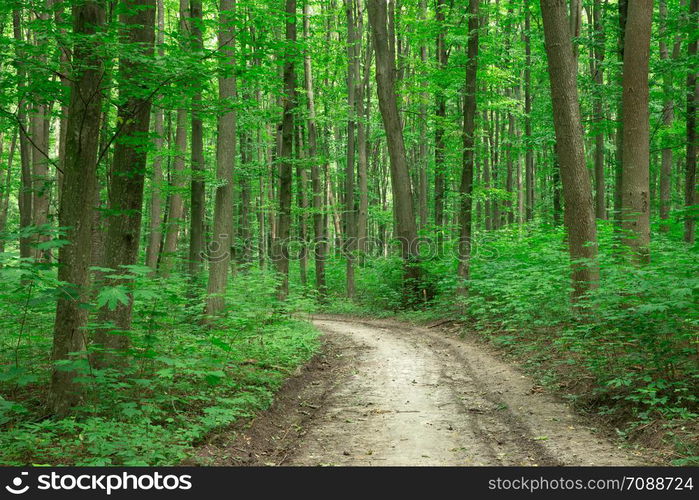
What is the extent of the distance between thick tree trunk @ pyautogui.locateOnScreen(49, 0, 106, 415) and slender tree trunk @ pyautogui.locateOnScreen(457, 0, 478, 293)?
11575 mm

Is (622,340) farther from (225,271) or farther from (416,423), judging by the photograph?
(225,271)

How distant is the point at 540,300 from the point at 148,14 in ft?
29.1

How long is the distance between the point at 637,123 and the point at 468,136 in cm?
615

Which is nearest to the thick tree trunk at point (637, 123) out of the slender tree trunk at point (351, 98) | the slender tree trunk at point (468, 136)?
→ the slender tree trunk at point (468, 136)

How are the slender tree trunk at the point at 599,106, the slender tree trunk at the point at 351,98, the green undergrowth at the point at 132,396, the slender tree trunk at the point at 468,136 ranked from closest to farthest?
the green undergrowth at the point at 132,396, the slender tree trunk at the point at 599,106, the slender tree trunk at the point at 468,136, the slender tree trunk at the point at 351,98

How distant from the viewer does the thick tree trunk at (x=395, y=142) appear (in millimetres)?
18406

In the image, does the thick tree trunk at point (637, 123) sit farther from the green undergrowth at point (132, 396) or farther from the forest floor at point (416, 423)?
the green undergrowth at point (132, 396)

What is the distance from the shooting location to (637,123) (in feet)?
32.0

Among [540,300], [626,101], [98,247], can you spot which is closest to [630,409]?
[540,300]

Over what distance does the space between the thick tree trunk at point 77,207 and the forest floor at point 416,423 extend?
5.73ft

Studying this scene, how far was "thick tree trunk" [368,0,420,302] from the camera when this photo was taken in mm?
18406

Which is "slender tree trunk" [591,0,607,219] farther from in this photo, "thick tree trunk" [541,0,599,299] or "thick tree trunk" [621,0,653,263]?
"thick tree trunk" [541,0,599,299]

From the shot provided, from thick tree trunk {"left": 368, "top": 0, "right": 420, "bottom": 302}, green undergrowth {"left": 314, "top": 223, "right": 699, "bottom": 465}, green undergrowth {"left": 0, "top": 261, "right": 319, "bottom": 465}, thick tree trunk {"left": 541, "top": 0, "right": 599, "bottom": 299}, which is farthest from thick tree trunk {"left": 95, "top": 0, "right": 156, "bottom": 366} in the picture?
thick tree trunk {"left": 368, "top": 0, "right": 420, "bottom": 302}

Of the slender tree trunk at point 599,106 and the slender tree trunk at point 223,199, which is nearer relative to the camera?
the slender tree trunk at point 223,199
